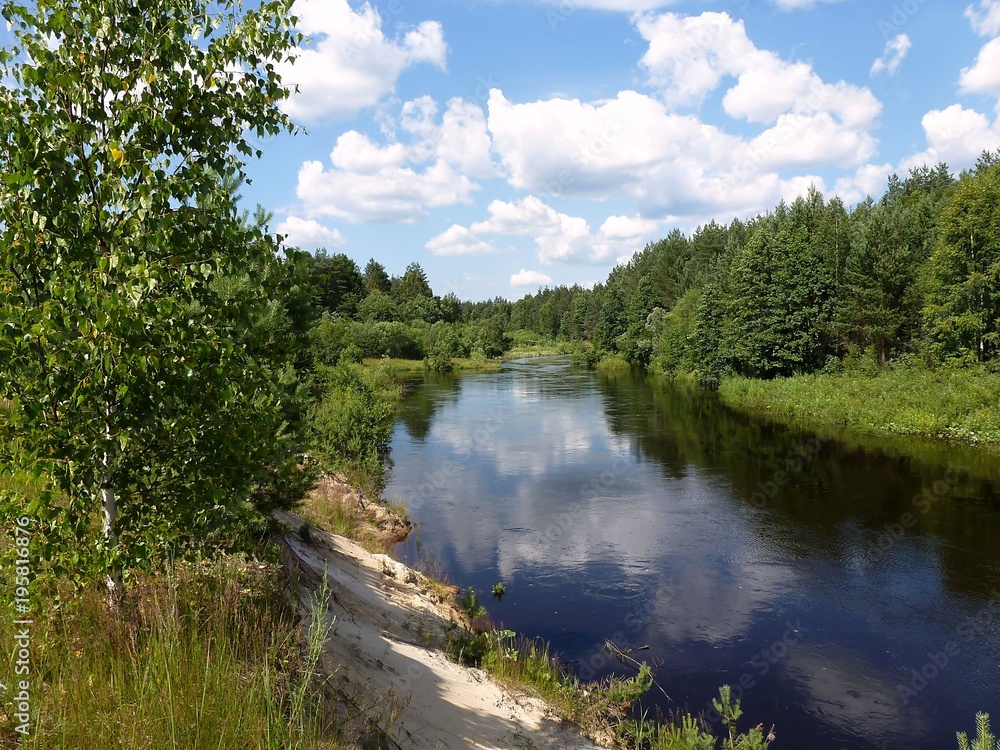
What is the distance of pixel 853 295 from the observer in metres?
48.7

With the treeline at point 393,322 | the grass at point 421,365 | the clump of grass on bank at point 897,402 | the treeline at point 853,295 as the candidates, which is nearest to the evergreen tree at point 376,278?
the treeline at point 393,322

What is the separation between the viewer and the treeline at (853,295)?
1463 inches

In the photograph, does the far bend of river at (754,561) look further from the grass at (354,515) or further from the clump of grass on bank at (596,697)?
the grass at (354,515)

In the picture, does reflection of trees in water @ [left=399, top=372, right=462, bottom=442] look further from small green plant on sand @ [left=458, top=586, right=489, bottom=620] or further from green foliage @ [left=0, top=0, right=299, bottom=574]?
green foliage @ [left=0, top=0, right=299, bottom=574]

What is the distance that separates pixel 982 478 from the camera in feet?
82.4

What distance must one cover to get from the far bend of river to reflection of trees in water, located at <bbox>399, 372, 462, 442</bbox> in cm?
556

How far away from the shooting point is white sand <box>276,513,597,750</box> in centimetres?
755

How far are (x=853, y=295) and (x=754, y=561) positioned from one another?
1547 inches

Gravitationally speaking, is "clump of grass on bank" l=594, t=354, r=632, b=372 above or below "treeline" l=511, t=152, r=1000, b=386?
below

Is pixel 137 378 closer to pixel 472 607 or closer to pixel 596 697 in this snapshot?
pixel 596 697

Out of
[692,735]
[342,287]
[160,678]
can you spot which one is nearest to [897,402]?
[692,735]

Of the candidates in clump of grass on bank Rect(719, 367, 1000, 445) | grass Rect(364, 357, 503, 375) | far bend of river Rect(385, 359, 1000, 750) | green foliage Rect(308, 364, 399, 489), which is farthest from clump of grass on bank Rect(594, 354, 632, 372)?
green foliage Rect(308, 364, 399, 489)

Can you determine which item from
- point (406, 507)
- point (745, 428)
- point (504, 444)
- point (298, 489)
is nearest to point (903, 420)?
point (745, 428)

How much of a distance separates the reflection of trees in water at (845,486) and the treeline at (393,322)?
3394 centimetres
